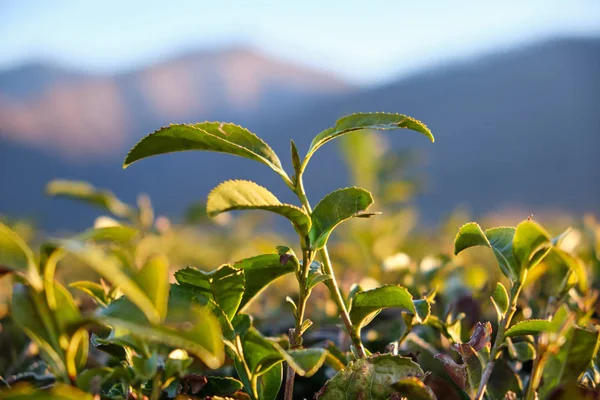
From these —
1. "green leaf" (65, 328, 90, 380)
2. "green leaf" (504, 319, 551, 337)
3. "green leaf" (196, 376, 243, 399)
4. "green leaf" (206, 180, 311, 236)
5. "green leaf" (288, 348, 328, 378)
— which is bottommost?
"green leaf" (196, 376, 243, 399)

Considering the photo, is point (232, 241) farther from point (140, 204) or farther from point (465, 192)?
point (465, 192)

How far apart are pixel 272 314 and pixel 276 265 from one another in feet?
2.32

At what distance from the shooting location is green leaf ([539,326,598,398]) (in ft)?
1.86

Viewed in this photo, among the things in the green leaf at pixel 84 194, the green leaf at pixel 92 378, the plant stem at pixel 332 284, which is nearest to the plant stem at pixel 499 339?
the plant stem at pixel 332 284

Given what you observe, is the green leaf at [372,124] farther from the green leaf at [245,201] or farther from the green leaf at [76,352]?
the green leaf at [76,352]

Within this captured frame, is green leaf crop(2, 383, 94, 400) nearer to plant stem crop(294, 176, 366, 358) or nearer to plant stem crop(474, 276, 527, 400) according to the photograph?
plant stem crop(294, 176, 366, 358)

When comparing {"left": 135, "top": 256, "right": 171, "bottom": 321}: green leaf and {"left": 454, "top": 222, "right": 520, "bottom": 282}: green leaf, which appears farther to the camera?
{"left": 454, "top": 222, "right": 520, "bottom": 282}: green leaf

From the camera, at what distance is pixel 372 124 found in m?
0.60

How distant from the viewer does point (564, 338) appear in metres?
0.58

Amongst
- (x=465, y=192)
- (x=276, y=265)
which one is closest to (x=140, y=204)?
(x=276, y=265)

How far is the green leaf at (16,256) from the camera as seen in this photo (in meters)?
0.47

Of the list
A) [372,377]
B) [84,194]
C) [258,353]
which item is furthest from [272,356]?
[84,194]

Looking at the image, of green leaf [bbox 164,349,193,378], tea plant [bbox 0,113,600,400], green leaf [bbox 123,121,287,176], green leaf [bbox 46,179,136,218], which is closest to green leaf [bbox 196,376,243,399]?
tea plant [bbox 0,113,600,400]

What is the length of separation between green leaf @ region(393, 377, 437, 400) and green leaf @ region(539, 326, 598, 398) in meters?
0.12
